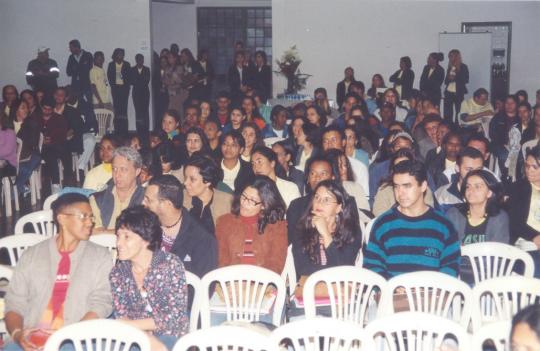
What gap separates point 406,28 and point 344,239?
385 inches

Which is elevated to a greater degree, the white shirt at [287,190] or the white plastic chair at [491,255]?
the white shirt at [287,190]

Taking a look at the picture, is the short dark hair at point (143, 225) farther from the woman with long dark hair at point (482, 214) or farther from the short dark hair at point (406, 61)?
the short dark hair at point (406, 61)

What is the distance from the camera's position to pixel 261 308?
434 centimetres

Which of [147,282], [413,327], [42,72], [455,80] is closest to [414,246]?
[413,327]

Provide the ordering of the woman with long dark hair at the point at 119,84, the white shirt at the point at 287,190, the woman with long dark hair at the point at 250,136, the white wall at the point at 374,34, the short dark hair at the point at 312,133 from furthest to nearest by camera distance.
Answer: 1. the white wall at the point at 374,34
2. the woman with long dark hair at the point at 119,84
3. the woman with long dark hair at the point at 250,136
4. the short dark hair at the point at 312,133
5. the white shirt at the point at 287,190

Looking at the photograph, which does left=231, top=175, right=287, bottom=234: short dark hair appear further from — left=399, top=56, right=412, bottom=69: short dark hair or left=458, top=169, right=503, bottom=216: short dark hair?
left=399, top=56, right=412, bottom=69: short dark hair

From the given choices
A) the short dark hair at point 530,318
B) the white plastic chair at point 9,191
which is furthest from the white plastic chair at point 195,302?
the white plastic chair at point 9,191

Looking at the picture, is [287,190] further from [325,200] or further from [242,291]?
[242,291]

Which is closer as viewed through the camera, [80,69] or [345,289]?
[345,289]

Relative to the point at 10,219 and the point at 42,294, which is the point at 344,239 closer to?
the point at 42,294

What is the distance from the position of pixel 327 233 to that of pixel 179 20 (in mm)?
12613

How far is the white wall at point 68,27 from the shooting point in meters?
13.6

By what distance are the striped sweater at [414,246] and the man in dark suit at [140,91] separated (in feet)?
30.6

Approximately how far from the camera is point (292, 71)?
1316 centimetres
